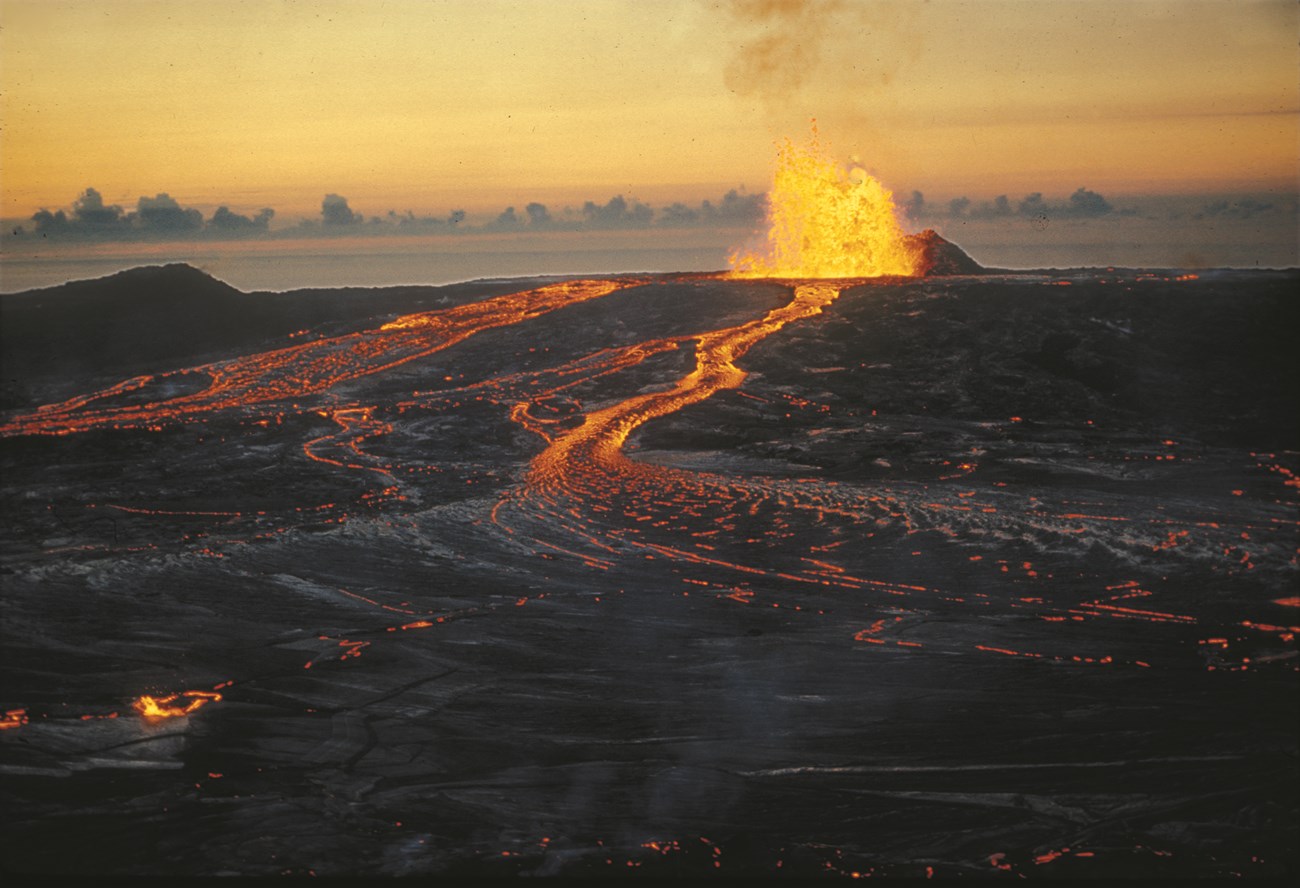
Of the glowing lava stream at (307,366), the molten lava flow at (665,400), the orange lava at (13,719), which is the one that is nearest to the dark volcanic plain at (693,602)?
the orange lava at (13,719)

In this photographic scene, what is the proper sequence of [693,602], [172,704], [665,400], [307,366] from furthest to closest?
1. [307,366]
2. [665,400]
3. [693,602]
4. [172,704]

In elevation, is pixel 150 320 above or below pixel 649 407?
above

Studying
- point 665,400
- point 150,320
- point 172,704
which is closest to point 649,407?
point 665,400

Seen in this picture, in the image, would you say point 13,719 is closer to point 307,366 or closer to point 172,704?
point 172,704

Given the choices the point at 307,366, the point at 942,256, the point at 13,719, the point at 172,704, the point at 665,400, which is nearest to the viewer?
the point at 13,719

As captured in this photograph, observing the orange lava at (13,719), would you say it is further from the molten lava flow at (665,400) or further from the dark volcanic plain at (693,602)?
the molten lava flow at (665,400)

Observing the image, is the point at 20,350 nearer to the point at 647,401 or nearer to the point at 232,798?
the point at 647,401

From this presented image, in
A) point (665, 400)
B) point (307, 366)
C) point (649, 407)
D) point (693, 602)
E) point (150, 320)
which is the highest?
point (150, 320)
